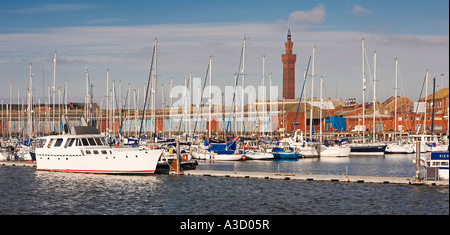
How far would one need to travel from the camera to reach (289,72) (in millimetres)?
164000

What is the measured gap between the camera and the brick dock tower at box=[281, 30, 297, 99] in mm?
162375

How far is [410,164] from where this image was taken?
191 feet

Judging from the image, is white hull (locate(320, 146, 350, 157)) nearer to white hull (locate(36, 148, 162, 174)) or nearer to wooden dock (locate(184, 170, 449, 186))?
wooden dock (locate(184, 170, 449, 186))

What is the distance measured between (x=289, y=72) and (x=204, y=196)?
132917 mm

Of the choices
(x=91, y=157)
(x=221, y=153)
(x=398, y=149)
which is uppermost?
(x=91, y=157)

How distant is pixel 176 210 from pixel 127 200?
433 centimetres

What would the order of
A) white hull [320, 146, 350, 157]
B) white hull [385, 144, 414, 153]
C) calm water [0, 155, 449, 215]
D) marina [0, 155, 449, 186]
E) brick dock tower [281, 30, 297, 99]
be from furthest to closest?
brick dock tower [281, 30, 297, 99] → white hull [385, 144, 414, 153] → white hull [320, 146, 350, 157] → marina [0, 155, 449, 186] → calm water [0, 155, 449, 215]

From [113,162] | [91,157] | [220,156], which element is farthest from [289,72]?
[113,162]

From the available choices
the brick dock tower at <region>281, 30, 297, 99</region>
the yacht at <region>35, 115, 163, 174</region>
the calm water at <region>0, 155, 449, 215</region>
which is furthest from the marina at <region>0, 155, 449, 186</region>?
the brick dock tower at <region>281, 30, 297, 99</region>

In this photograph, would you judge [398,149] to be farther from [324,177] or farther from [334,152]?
[324,177]

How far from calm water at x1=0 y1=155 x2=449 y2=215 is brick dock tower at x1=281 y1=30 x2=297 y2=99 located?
122 metres
